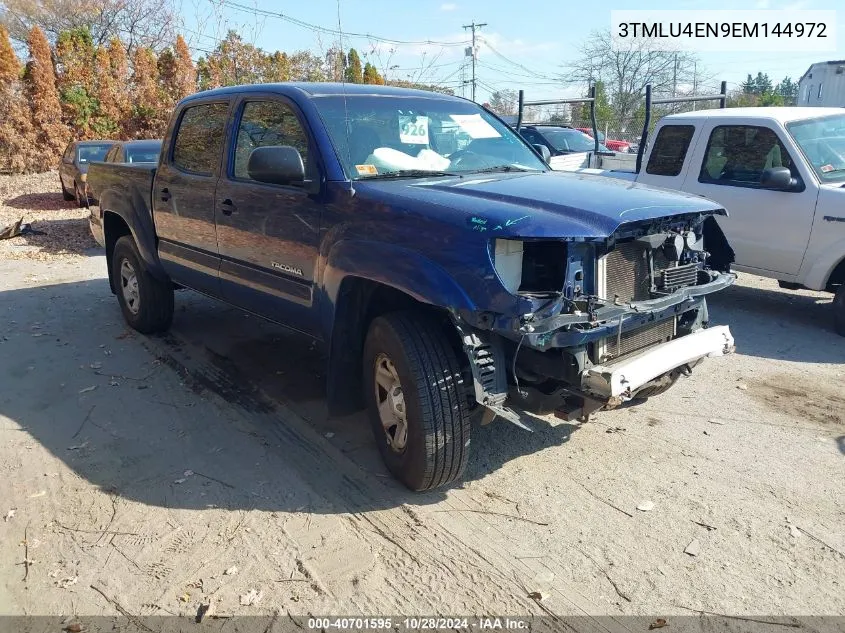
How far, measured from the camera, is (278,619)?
2.80 meters

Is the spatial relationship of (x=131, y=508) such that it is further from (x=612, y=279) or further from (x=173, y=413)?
(x=612, y=279)

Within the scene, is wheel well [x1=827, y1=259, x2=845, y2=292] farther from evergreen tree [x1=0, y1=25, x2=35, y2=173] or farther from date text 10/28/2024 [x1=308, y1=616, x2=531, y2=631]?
evergreen tree [x1=0, y1=25, x2=35, y2=173]

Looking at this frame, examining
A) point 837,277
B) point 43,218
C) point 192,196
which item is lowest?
point 837,277

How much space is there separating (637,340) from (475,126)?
2.02 meters

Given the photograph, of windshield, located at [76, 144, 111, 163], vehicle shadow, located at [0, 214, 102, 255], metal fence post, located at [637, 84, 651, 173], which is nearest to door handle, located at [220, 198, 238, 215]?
metal fence post, located at [637, 84, 651, 173]

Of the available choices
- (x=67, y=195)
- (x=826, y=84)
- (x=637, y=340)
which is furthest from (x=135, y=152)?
(x=826, y=84)

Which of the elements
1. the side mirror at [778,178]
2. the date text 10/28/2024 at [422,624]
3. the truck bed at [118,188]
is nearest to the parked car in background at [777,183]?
the side mirror at [778,178]

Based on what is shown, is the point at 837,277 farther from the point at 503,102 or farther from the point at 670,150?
the point at 503,102

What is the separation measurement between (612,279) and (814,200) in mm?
3950

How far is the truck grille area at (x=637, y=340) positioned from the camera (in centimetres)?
335

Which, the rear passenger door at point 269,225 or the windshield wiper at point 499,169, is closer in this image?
the rear passenger door at point 269,225

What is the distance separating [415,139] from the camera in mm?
4375

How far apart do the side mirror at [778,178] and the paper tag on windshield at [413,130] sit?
141 inches

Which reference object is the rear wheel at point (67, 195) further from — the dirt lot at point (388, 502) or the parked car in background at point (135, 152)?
the dirt lot at point (388, 502)
